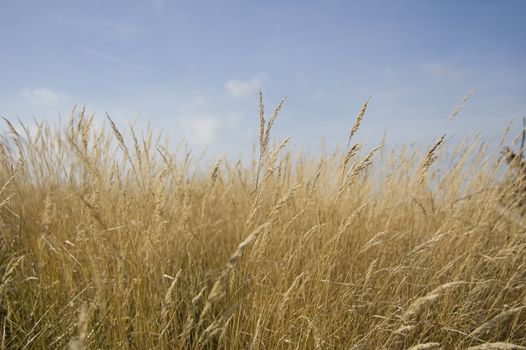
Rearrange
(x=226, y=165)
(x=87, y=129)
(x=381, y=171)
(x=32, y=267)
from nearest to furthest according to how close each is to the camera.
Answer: (x=87, y=129), (x=32, y=267), (x=381, y=171), (x=226, y=165)

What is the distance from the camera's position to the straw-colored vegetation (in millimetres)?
1545

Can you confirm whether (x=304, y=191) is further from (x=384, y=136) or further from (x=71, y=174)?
(x=71, y=174)

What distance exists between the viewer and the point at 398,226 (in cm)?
318

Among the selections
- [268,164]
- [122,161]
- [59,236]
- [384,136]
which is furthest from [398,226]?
[59,236]

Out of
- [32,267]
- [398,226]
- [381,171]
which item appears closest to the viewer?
[32,267]

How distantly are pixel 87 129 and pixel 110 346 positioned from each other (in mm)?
1026

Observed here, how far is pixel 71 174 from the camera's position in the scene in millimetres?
2479

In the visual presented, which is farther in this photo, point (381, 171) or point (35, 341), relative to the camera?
point (381, 171)

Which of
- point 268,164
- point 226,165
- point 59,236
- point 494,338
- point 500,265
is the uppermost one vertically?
point 226,165

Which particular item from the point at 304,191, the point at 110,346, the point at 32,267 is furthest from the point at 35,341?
the point at 304,191

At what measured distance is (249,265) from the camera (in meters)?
1.79

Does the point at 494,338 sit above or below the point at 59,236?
below

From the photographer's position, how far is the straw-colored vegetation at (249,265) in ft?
5.07

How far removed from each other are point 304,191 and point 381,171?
2.99ft
